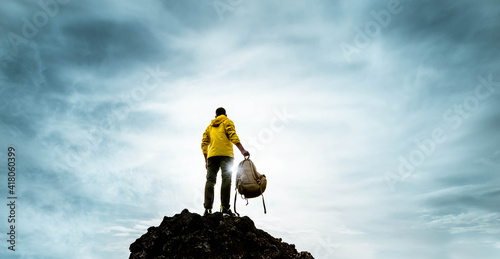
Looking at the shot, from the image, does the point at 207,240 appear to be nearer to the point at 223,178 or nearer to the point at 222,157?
the point at 223,178

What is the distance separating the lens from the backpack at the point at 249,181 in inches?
343

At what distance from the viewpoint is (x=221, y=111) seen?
9789mm

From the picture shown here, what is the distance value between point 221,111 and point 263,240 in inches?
167

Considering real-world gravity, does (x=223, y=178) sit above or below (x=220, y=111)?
below

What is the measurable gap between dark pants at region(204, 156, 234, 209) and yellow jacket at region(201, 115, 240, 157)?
19 cm

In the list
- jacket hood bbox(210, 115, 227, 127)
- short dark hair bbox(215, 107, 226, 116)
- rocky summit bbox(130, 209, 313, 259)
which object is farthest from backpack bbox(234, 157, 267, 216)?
short dark hair bbox(215, 107, 226, 116)

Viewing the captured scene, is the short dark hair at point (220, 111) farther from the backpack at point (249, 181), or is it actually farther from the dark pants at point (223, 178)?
the backpack at point (249, 181)

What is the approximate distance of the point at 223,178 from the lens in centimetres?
880

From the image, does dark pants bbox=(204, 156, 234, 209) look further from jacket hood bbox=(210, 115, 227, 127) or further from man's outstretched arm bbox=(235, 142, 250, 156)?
jacket hood bbox=(210, 115, 227, 127)

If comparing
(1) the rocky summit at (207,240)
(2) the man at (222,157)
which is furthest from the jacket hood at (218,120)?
(1) the rocky summit at (207,240)

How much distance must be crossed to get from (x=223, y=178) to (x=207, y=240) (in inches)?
89.2

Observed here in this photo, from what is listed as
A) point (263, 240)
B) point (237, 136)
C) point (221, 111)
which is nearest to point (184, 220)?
point (263, 240)

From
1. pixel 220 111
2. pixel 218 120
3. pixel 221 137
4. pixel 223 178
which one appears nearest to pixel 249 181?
pixel 223 178

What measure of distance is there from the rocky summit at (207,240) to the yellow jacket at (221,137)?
6.06 feet
